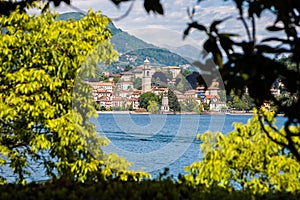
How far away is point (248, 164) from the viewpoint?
5215mm

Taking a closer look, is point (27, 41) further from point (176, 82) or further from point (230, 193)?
point (176, 82)

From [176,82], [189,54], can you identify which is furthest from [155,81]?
[189,54]

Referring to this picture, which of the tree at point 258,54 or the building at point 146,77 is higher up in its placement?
the building at point 146,77

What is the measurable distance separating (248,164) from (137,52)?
4.37 m

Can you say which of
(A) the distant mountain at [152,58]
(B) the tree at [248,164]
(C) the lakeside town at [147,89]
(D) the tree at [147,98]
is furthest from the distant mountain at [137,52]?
(B) the tree at [248,164]

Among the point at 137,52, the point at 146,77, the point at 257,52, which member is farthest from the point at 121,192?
the point at 146,77

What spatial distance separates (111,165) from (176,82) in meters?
5.45

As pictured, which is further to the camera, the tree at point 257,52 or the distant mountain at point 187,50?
the distant mountain at point 187,50

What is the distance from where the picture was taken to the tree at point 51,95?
233 inches

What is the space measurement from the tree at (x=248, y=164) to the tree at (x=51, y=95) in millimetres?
1419

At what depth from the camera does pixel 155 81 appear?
1079 centimetres

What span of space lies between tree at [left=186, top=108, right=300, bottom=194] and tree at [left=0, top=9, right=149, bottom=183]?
1.42m

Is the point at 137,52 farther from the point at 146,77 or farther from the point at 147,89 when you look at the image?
the point at 147,89

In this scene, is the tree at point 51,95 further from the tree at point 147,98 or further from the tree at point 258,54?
the tree at point 147,98
